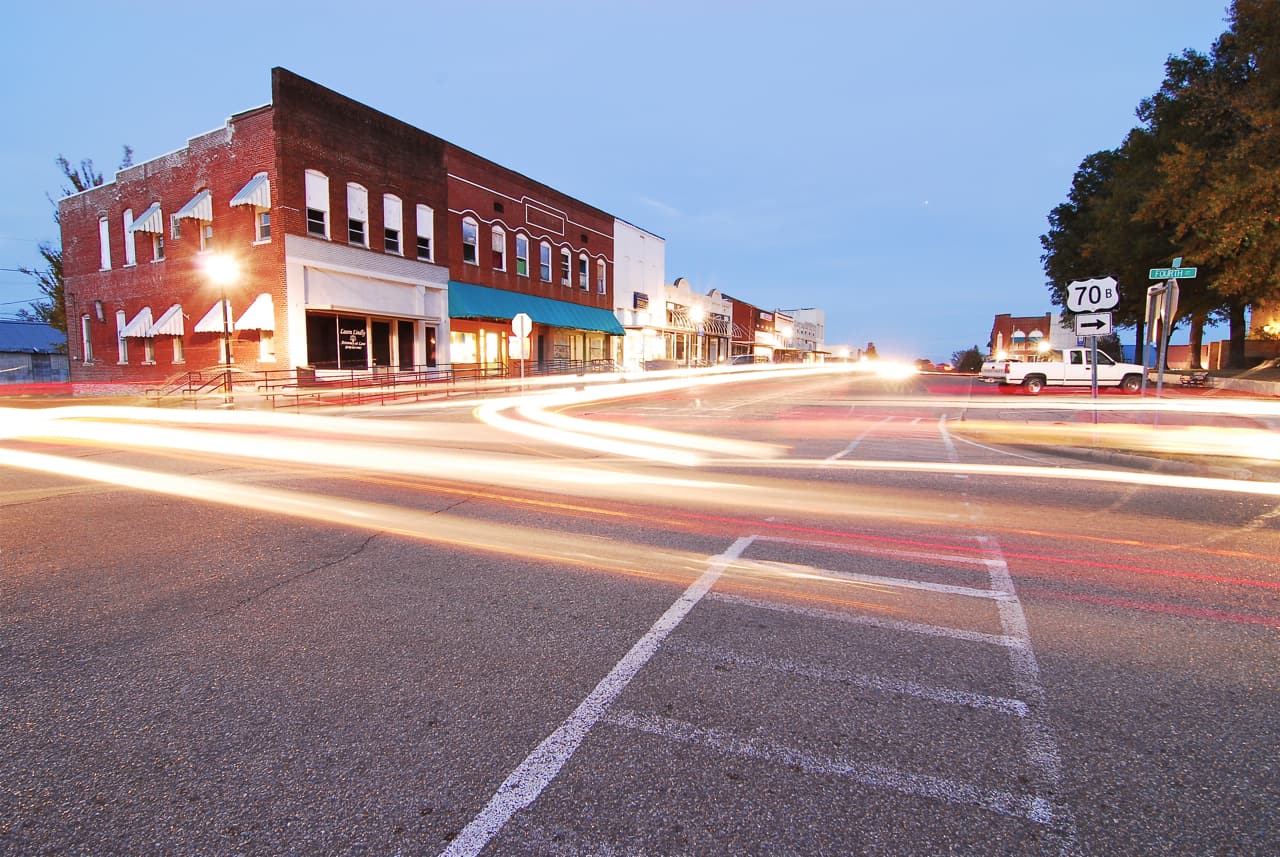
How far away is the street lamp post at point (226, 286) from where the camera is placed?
75.4 ft

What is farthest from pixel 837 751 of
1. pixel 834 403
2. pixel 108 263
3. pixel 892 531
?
pixel 108 263

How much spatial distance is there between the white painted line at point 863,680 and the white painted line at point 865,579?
1.40 metres

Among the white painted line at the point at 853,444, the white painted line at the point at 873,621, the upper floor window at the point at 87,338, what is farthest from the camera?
the upper floor window at the point at 87,338

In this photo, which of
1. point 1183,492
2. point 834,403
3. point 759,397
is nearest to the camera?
point 1183,492

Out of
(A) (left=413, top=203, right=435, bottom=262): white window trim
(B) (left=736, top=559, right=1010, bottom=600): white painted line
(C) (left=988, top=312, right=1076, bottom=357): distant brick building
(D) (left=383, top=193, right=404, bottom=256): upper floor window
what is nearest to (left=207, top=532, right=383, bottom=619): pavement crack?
(B) (left=736, top=559, right=1010, bottom=600): white painted line

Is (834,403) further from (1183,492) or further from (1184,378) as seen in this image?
(1184,378)

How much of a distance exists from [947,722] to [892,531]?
3.37 metres

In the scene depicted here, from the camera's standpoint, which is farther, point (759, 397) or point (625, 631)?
point (759, 397)

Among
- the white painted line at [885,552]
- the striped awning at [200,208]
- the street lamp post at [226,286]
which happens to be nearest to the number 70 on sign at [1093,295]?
the white painted line at [885,552]

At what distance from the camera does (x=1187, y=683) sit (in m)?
3.19

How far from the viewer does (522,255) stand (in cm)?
3606

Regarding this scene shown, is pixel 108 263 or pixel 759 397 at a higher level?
pixel 108 263

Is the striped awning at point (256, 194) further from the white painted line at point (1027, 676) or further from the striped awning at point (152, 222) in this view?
the white painted line at point (1027, 676)

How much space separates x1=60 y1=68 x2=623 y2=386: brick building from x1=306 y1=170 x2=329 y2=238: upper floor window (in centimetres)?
5
